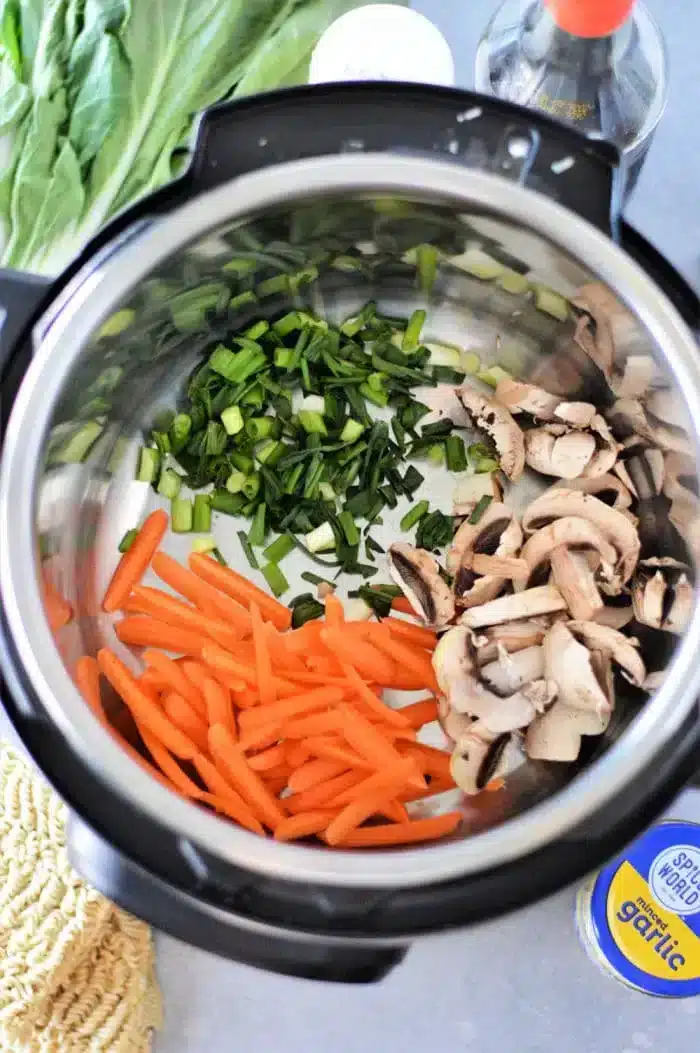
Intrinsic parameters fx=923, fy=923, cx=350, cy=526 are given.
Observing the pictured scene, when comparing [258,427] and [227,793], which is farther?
[258,427]

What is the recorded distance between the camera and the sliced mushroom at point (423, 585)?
902 mm

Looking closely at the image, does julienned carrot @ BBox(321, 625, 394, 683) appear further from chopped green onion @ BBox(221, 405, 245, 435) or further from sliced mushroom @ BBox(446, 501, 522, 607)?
chopped green onion @ BBox(221, 405, 245, 435)

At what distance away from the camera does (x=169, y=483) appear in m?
0.99

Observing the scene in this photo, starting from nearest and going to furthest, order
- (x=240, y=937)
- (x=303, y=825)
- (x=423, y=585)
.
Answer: (x=240, y=937) → (x=303, y=825) → (x=423, y=585)

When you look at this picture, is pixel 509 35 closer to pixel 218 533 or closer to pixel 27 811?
pixel 218 533

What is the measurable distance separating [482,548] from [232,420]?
29 centimetres

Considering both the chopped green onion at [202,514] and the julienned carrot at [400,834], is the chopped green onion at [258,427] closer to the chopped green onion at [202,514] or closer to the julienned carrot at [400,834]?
the chopped green onion at [202,514]

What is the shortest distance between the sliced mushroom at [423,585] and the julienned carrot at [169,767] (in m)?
0.27

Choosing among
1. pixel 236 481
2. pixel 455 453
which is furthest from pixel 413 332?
pixel 236 481

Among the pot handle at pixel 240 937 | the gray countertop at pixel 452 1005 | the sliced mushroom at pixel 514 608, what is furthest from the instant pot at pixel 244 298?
the gray countertop at pixel 452 1005

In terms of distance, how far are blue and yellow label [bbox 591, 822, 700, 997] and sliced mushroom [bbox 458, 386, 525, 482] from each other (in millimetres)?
387

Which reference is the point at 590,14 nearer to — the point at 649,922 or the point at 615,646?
the point at 615,646

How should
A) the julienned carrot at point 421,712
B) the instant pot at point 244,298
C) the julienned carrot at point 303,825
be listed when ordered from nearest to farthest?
the instant pot at point 244,298 → the julienned carrot at point 303,825 → the julienned carrot at point 421,712

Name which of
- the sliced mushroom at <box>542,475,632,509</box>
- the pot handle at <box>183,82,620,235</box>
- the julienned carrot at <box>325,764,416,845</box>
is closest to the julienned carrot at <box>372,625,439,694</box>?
the julienned carrot at <box>325,764,416,845</box>
